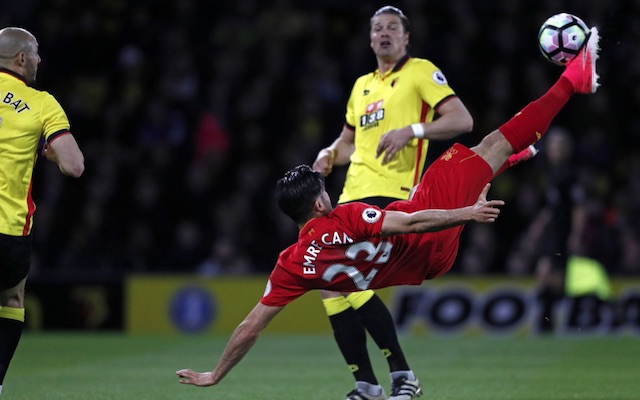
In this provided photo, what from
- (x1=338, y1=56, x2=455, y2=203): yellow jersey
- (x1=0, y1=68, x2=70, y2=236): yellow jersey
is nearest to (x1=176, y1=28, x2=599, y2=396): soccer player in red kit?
(x1=338, y1=56, x2=455, y2=203): yellow jersey

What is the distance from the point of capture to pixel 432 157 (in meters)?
15.2

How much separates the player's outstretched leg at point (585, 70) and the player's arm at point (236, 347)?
2496mm

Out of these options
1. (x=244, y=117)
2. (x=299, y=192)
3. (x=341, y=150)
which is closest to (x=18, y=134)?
(x=299, y=192)

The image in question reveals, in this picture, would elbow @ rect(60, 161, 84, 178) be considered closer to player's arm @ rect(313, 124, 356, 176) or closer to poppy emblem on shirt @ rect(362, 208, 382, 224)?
poppy emblem on shirt @ rect(362, 208, 382, 224)

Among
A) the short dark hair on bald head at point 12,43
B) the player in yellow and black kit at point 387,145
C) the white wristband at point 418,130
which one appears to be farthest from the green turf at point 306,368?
the short dark hair on bald head at point 12,43

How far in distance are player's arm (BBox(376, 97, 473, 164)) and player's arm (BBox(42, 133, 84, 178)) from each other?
71.9 inches

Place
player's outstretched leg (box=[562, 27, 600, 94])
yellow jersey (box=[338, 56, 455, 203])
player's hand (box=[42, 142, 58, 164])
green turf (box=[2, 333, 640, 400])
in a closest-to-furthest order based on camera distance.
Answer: player's hand (box=[42, 142, 58, 164]), player's outstretched leg (box=[562, 27, 600, 94]), yellow jersey (box=[338, 56, 455, 203]), green turf (box=[2, 333, 640, 400])

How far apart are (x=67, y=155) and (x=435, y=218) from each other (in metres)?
2.05

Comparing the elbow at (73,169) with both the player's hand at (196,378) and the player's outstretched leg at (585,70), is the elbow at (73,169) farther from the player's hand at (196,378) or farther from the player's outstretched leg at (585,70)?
the player's outstretched leg at (585,70)

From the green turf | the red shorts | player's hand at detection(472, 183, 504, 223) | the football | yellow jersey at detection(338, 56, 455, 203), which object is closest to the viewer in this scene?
player's hand at detection(472, 183, 504, 223)

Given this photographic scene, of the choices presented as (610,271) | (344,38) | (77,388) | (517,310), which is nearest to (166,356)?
(77,388)

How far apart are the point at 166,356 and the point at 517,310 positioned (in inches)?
196

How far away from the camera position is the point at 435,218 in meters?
5.73

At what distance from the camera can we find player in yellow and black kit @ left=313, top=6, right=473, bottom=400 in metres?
6.79
